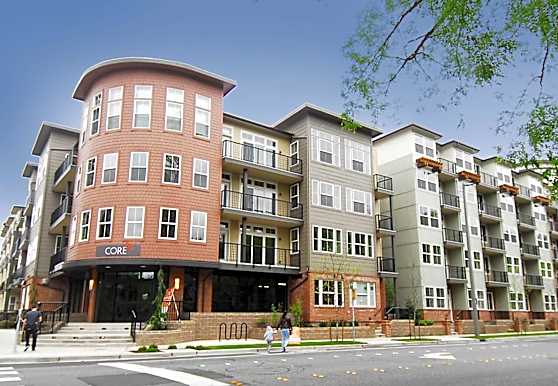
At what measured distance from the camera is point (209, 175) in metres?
27.6

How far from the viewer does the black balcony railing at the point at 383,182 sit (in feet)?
117

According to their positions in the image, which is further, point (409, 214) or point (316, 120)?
point (409, 214)

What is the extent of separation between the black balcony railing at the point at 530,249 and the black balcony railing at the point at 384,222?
62.3 feet

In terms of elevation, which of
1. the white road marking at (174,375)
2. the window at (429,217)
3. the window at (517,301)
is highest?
the window at (429,217)

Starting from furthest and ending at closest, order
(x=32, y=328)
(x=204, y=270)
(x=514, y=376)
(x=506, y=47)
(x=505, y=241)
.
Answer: (x=505, y=241) < (x=204, y=270) < (x=32, y=328) < (x=514, y=376) < (x=506, y=47)

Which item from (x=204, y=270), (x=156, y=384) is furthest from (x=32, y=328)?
(x=156, y=384)

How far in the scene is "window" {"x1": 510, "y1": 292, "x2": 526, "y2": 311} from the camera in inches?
1699

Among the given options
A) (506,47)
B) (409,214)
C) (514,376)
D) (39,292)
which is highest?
(409,214)

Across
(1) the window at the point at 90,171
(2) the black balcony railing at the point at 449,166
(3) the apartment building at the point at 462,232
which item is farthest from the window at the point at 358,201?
(1) the window at the point at 90,171

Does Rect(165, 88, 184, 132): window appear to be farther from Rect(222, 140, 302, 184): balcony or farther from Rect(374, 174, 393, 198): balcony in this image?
Rect(374, 174, 393, 198): balcony

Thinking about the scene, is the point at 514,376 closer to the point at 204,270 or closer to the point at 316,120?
the point at 204,270

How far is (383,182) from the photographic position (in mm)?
36969

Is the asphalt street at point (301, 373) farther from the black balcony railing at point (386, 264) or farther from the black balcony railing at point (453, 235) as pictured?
the black balcony railing at point (453, 235)

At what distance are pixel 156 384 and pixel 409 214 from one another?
99.1ft
